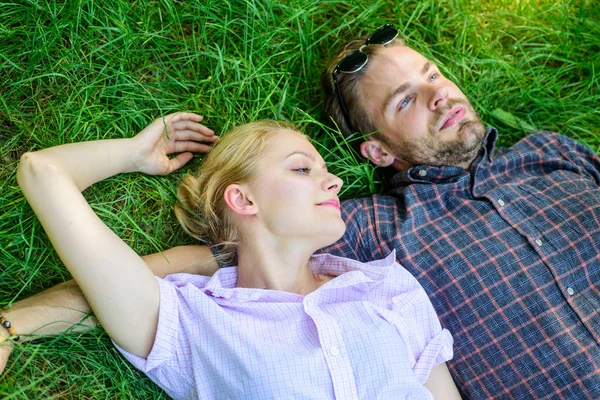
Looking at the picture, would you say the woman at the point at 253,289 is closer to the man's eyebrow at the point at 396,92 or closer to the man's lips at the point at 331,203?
the man's lips at the point at 331,203

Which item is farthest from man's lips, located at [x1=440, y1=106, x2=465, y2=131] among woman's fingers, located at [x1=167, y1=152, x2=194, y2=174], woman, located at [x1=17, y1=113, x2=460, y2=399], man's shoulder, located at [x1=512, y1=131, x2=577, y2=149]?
woman's fingers, located at [x1=167, y1=152, x2=194, y2=174]

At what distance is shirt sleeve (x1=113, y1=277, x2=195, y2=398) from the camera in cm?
259

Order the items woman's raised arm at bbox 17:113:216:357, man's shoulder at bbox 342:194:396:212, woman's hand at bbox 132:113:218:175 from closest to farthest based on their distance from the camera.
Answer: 1. woman's raised arm at bbox 17:113:216:357
2. woman's hand at bbox 132:113:218:175
3. man's shoulder at bbox 342:194:396:212

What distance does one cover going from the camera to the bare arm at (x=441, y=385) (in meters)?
2.84

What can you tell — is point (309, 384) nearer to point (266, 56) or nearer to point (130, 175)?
point (130, 175)

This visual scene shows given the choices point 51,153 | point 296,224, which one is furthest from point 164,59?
point 296,224

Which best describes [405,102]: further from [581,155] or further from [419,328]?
[419,328]

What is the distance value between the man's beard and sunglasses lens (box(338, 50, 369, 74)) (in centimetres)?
52

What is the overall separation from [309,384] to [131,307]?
84 cm

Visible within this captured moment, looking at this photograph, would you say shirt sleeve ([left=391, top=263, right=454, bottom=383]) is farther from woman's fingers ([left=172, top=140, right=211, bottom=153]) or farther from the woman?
woman's fingers ([left=172, top=140, right=211, bottom=153])

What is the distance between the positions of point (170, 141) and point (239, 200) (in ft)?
2.21

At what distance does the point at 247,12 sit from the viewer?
3.59 metres

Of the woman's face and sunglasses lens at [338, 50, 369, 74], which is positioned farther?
sunglasses lens at [338, 50, 369, 74]

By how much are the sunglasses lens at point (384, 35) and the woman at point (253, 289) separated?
3.28 ft
